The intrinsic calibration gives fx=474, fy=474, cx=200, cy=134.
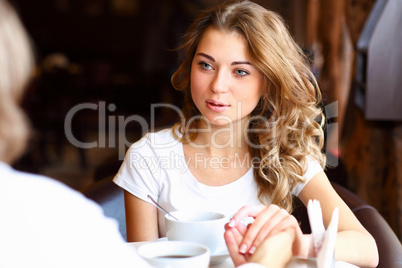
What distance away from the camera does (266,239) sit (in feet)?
2.82

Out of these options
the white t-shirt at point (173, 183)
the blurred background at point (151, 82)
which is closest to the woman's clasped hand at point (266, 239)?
the white t-shirt at point (173, 183)

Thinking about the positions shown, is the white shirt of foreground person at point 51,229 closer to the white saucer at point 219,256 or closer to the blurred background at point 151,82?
the white saucer at point 219,256

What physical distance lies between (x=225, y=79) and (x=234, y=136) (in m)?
0.29

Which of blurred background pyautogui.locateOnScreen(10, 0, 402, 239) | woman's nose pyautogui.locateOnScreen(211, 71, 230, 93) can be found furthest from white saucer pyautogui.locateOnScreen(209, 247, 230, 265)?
blurred background pyautogui.locateOnScreen(10, 0, 402, 239)

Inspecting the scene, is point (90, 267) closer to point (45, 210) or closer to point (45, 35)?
point (45, 210)

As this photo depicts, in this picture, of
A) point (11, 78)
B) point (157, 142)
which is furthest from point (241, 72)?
point (11, 78)

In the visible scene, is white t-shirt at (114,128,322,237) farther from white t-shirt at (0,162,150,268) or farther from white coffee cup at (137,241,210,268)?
white t-shirt at (0,162,150,268)

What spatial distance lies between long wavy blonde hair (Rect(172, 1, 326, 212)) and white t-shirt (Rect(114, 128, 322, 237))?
0.05m

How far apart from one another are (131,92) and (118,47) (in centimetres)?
102

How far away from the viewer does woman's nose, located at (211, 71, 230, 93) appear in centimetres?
138

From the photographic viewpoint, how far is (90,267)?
2.06 ft

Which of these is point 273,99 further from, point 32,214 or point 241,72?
point 32,214

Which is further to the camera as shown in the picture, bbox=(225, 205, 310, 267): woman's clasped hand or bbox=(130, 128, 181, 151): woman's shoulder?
bbox=(130, 128, 181, 151): woman's shoulder

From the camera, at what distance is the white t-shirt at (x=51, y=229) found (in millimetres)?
592
